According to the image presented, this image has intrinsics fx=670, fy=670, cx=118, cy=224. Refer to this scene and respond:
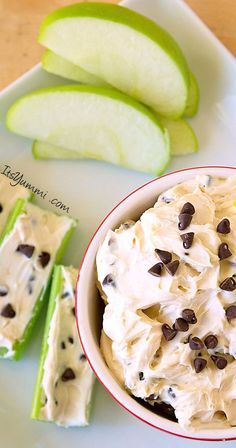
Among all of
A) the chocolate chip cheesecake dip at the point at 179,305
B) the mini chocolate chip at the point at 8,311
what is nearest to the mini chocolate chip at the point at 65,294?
the mini chocolate chip at the point at 8,311

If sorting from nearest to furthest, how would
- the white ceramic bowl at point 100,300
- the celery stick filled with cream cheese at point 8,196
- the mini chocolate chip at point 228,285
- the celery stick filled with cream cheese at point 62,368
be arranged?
the mini chocolate chip at point 228,285, the white ceramic bowl at point 100,300, the celery stick filled with cream cheese at point 62,368, the celery stick filled with cream cheese at point 8,196

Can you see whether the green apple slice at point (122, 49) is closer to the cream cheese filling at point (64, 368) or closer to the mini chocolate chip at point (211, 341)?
the cream cheese filling at point (64, 368)

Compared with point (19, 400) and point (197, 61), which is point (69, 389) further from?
point (197, 61)

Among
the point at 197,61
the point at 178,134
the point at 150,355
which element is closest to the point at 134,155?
the point at 178,134

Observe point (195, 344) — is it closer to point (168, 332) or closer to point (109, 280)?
point (168, 332)

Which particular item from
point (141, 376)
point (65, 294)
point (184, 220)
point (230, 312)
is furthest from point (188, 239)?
point (65, 294)

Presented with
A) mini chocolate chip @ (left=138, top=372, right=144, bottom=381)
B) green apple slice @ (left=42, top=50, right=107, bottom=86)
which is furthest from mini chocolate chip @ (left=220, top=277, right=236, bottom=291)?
green apple slice @ (left=42, top=50, right=107, bottom=86)

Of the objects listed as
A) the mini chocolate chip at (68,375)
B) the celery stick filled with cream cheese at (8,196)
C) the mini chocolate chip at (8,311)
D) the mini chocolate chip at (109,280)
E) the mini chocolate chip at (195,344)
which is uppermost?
the mini chocolate chip at (109,280)
